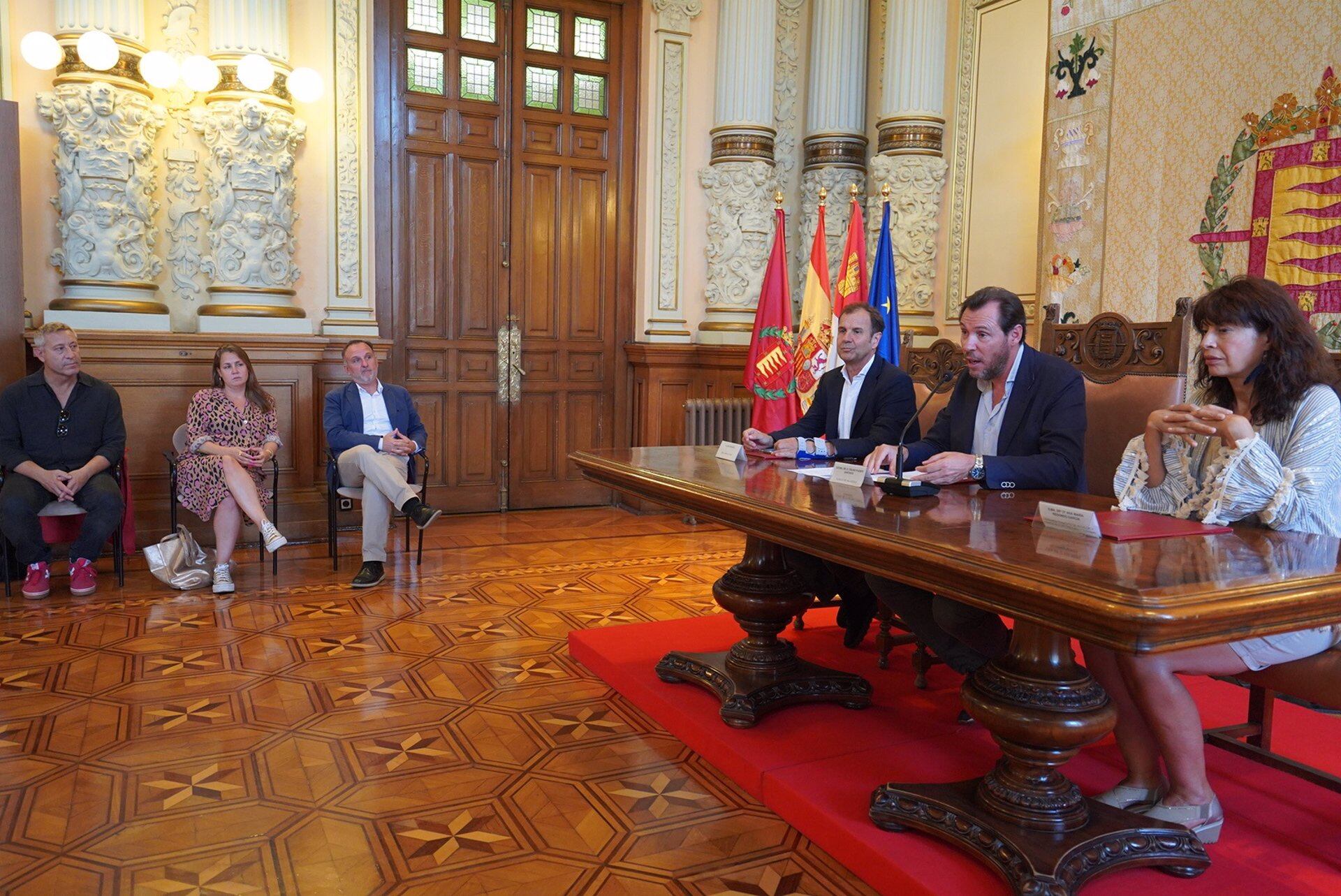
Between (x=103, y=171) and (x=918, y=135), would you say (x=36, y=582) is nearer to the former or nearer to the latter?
(x=103, y=171)

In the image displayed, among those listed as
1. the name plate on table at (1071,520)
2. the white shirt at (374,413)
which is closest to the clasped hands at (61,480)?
the white shirt at (374,413)

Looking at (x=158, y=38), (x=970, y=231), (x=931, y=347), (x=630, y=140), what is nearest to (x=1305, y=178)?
(x=931, y=347)

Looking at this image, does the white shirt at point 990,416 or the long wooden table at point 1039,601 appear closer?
the long wooden table at point 1039,601

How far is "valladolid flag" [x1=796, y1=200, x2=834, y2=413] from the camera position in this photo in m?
5.84

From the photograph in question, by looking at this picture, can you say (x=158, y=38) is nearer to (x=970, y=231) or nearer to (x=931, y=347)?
(x=931, y=347)

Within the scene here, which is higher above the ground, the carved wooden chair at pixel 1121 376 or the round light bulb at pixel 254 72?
the round light bulb at pixel 254 72

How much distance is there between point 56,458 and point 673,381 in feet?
11.7

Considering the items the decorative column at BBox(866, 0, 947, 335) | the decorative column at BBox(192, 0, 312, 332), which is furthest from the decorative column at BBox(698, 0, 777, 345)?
the decorative column at BBox(192, 0, 312, 332)

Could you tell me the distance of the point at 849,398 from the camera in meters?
3.52

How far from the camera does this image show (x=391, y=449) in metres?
4.66

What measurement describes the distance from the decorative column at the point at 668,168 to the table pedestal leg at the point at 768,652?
12.6 ft

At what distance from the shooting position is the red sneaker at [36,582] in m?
Result: 4.15

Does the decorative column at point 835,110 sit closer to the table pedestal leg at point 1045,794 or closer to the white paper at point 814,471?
the white paper at point 814,471

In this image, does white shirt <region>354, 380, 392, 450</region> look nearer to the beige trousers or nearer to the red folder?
the beige trousers
